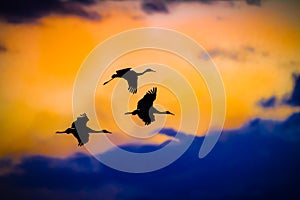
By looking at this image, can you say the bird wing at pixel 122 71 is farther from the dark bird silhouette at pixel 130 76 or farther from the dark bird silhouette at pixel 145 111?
Answer: the dark bird silhouette at pixel 145 111

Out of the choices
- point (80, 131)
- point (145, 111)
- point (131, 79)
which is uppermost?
point (131, 79)

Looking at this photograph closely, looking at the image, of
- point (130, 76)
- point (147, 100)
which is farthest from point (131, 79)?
point (147, 100)

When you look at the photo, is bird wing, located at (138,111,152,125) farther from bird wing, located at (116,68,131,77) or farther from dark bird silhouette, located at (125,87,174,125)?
bird wing, located at (116,68,131,77)

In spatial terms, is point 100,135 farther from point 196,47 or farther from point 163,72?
point 196,47

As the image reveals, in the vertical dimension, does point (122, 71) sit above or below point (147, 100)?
above

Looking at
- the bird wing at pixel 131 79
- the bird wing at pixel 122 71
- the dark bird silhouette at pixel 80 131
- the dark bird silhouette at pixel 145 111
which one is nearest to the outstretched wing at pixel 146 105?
the dark bird silhouette at pixel 145 111

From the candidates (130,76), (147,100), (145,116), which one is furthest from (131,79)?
(145,116)

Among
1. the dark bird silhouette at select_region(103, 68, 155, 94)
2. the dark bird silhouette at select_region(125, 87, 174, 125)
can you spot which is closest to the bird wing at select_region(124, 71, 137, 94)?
the dark bird silhouette at select_region(103, 68, 155, 94)

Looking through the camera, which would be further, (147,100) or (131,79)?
(131,79)

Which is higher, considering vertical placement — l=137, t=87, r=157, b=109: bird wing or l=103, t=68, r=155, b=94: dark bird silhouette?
l=103, t=68, r=155, b=94: dark bird silhouette

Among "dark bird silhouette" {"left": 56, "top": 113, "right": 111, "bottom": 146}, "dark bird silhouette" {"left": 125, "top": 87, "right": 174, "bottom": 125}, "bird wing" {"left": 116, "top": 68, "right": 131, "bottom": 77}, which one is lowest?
"dark bird silhouette" {"left": 56, "top": 113, "right": 111, "bottom": 146}

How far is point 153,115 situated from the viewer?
16.5ft

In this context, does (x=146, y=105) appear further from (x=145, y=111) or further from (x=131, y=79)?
(x=131, y=79)

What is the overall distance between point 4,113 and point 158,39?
5.70 feet
